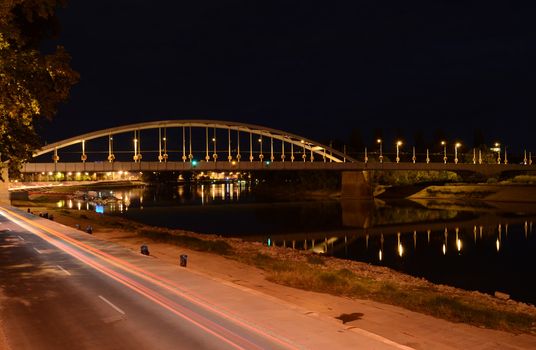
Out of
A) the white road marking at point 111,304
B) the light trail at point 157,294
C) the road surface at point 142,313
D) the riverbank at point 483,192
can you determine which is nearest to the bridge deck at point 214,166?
the riverbank at point 483,192

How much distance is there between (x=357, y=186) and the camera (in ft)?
399

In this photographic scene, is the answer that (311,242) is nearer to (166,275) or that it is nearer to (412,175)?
(166,275)

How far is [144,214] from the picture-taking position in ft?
275

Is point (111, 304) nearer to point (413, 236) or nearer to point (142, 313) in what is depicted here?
point (142, 313)

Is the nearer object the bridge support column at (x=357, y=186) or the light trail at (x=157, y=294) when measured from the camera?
the light trail at (x=157, y=294)

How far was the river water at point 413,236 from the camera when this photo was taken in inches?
1268

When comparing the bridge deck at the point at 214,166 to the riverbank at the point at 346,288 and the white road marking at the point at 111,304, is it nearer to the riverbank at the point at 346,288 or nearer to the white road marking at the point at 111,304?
the riverbank at the point at 346,288

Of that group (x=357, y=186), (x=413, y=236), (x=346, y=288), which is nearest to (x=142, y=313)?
(x=346, y=288)

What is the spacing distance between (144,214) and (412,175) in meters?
80.9

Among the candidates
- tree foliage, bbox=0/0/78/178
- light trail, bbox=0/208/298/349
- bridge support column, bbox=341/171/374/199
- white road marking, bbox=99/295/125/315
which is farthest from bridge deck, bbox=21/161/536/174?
white road marking, bbox=99/295/125/315

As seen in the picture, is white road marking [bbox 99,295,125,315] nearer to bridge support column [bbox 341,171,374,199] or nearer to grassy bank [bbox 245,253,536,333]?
grassy bank [bbox 245,253,536,333]

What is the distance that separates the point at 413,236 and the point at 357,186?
68.8 m

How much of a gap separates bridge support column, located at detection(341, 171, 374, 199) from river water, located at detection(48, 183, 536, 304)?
3367cm

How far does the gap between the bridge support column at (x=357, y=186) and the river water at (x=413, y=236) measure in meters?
33.7
